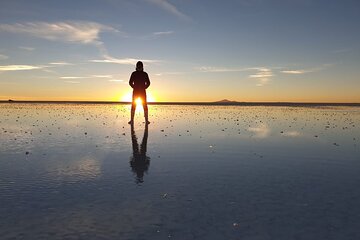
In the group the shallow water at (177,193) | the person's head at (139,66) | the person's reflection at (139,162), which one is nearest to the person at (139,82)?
the person's head at (139,66)

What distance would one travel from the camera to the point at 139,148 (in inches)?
500

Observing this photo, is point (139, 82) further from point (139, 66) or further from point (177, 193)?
point (177, 193)

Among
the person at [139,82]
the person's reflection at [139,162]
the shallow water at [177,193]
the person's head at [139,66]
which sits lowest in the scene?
the person's reflection at [139,162]

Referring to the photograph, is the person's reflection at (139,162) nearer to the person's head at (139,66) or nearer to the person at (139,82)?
the person at (139,82)

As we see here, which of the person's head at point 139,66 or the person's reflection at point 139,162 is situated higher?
the person's head at point 139,66

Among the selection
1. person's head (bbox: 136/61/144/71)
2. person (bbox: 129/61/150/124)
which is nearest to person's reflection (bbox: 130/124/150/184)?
person (bbox: 129/61/150/124)

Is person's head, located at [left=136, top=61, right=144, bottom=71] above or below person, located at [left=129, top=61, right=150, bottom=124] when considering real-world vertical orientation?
above

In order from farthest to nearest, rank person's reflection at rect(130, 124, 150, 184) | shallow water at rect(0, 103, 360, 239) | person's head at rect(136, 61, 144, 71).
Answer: person's head at rect(136, 61, 144, 71) < person's reflection at rect(130, 124, 150, 184) < shallow water at rect(0, 103, 360, 239)

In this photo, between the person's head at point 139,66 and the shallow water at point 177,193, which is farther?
the person's head at point 139,66

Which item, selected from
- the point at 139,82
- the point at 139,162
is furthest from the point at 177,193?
the point at 139,82

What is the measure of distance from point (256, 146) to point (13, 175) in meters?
8.69

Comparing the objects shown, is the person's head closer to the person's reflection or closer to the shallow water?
the person's reflection

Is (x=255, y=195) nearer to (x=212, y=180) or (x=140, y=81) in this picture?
(x=212, y=180)

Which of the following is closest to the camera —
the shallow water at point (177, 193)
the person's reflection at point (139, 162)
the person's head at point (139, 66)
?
the shallow water at point (177, 193)
